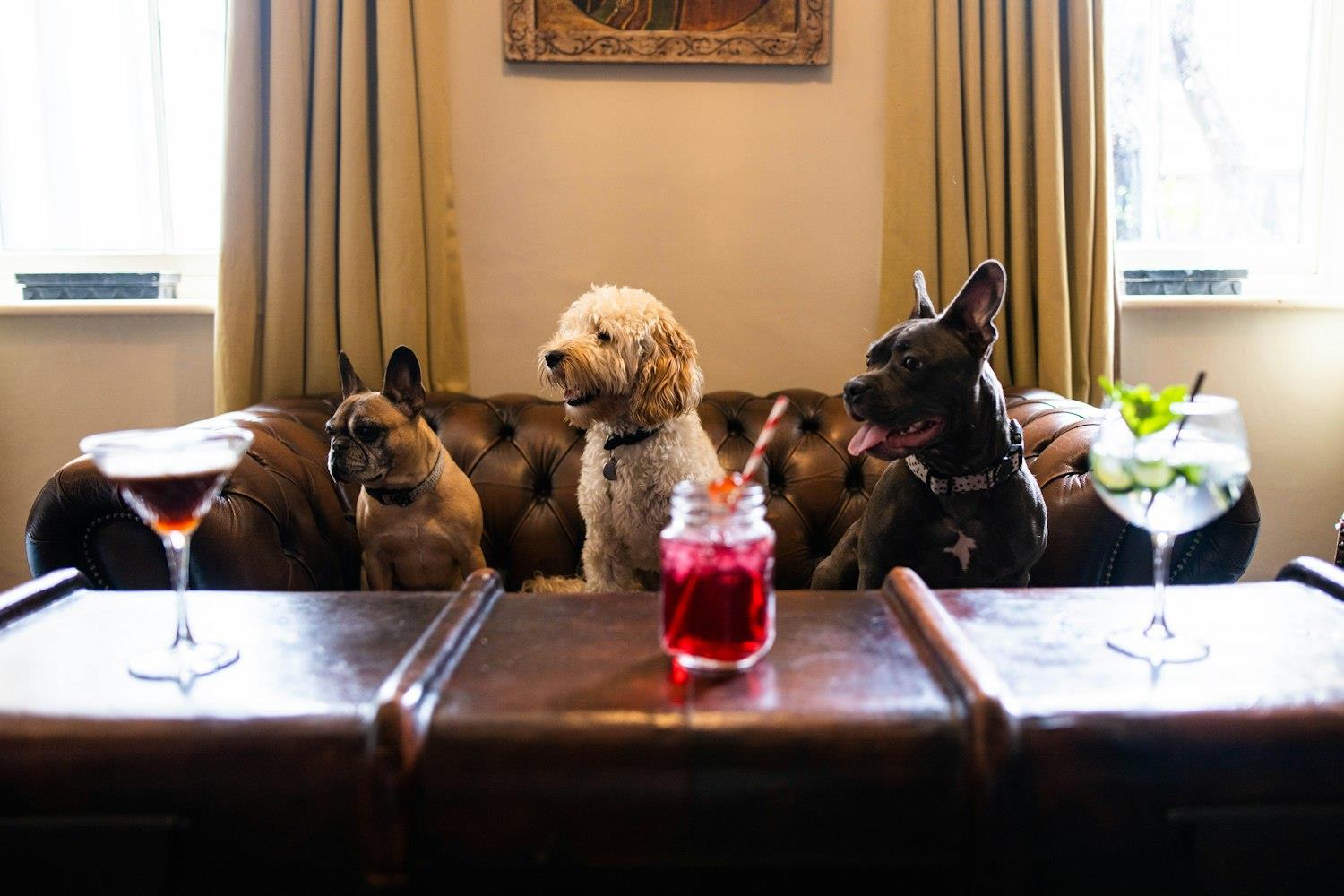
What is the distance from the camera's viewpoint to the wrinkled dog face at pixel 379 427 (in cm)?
199

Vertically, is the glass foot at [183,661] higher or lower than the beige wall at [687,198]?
lower

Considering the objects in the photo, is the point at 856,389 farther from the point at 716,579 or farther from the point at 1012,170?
the point at 1012,170

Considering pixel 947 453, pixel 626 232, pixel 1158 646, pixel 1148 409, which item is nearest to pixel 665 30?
pixel 626 232

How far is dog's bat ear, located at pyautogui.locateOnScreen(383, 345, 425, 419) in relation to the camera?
207cm

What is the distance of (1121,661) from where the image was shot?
1.07 metres

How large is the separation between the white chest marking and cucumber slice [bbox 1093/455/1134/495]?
0.53m

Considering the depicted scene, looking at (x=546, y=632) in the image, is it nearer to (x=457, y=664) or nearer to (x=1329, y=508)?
(x=457, y=664)

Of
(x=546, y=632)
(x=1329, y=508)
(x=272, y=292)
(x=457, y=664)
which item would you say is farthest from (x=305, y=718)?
(x=1329, y=508)

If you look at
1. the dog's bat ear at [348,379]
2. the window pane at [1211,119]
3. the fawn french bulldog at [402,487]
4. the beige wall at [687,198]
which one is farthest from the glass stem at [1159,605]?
the window pane at [1211,119]

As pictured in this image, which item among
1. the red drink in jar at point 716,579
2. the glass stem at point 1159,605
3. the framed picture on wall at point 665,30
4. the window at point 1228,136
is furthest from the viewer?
the window at point 1228,136

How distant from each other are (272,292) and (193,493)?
1.78 metres

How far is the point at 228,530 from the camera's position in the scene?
5.82 feet

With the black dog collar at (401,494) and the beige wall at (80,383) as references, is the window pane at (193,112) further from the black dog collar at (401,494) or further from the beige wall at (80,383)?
the black dog collar at (401,494)

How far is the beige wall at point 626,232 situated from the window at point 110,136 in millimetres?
314
